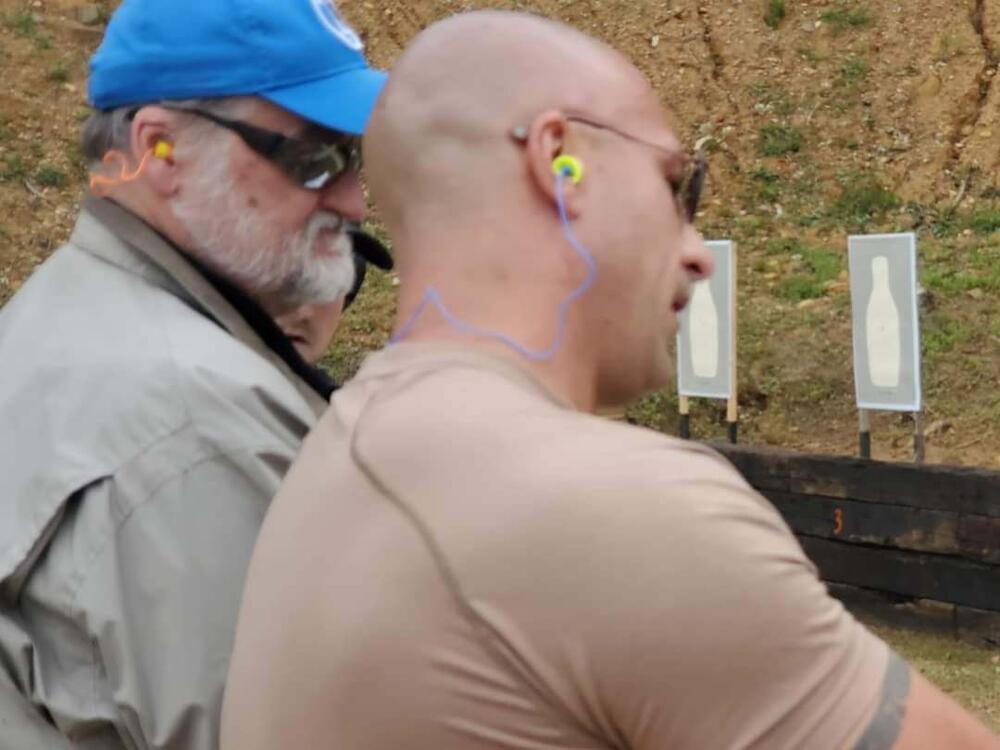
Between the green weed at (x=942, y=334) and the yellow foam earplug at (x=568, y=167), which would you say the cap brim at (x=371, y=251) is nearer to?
the yellow foam earplug at (x=568, y=167)

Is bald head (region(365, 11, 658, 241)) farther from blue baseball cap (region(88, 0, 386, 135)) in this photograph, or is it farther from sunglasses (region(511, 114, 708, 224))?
blue baseball cap (region(88, 0, 386, 135))

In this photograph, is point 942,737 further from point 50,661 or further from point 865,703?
point 50,661

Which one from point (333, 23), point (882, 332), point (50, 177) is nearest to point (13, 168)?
point (50, 177)

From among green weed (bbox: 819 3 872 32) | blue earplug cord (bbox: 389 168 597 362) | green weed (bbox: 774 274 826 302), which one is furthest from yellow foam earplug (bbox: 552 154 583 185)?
green weed (bbox: 819 3 872 32)

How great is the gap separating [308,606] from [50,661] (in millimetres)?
380

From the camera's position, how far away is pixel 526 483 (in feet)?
2.34

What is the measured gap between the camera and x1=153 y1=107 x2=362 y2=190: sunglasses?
1.30m

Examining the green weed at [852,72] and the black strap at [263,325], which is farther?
→ the green weed at [852,72]

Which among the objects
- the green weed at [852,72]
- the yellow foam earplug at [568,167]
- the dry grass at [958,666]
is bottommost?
the dry grass at [958,666]

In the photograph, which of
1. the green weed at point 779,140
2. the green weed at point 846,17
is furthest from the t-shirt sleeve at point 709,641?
the green weed at point 846,17

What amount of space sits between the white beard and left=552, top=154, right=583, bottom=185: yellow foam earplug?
1.69ft

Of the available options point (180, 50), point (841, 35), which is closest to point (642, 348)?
point (180, 50)

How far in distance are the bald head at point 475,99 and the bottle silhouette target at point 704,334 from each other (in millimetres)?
5507

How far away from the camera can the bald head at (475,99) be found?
33.5 inches
